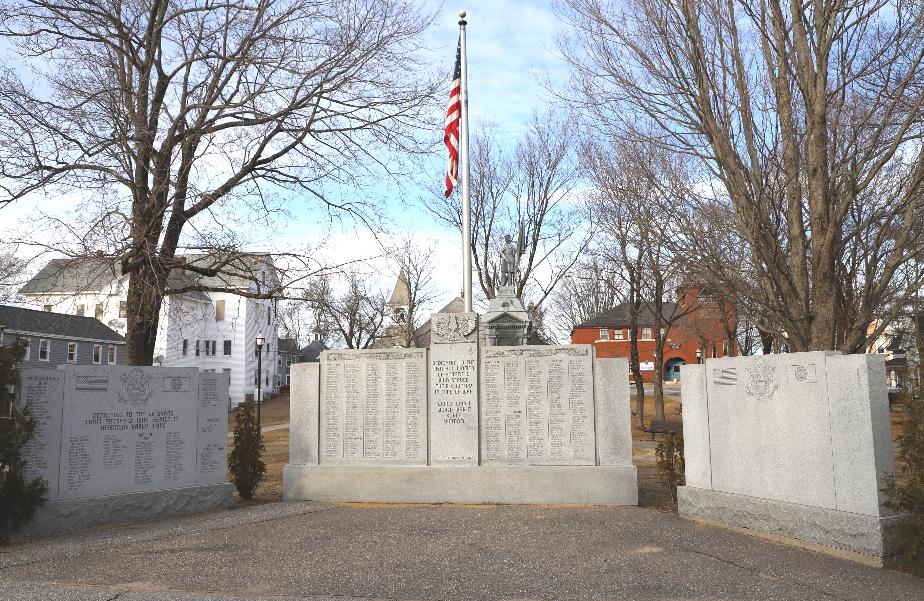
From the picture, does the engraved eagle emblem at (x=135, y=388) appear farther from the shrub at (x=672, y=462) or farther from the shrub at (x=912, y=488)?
the shrub at (x=912, y=488)

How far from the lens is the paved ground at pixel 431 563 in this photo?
17.6ft

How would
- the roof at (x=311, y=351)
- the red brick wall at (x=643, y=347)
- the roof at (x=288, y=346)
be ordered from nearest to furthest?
1. the red brick wall at (x=643, y=347)
2. the roof at (x=288, y=346)
3. the roof at (x=311, y=351)

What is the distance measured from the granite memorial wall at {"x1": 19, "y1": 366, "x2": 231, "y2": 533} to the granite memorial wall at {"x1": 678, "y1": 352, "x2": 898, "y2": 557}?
6.46m

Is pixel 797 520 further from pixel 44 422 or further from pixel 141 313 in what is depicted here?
pixel 141 313

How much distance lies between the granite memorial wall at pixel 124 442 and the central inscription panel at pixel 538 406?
393 cm

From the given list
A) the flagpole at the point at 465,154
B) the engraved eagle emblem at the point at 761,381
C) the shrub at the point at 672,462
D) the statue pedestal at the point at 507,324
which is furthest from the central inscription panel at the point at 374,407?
the statue pedestal at the point at 507,324

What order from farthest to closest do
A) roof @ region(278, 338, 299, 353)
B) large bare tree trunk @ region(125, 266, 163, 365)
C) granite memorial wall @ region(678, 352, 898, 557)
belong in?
roof @ region(278, 338, 299, 353), large bare tree trunk @ region(125, 266, 163, 365), granite memorial wall @ region(678, 352, 898, 557)

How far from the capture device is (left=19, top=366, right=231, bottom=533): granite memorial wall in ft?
25.9

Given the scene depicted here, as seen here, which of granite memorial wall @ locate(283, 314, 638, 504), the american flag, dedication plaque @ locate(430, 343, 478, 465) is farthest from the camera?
the american flag

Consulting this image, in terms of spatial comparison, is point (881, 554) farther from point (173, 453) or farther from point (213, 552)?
point (173, 453)

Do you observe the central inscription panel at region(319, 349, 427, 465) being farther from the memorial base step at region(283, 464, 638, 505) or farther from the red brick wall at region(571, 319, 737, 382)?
the red brick wall at region(571, 319, 737, 382)

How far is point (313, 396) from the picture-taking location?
402 inches

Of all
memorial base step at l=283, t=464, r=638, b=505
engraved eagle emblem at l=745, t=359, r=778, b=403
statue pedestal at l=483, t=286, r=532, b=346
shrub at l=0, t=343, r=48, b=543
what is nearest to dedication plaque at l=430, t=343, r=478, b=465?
memorial base step at l=283, t=464, r=638, b=505

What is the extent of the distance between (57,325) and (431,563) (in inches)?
1657
